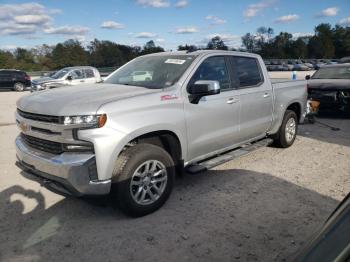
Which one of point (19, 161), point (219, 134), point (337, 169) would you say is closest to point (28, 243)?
point (19, 161)

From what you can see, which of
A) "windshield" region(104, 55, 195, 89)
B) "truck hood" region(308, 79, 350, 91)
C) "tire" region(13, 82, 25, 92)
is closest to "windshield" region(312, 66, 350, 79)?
"truck hood" region(308, 79, 350, 91)

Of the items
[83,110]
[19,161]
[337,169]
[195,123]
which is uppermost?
[83,110]

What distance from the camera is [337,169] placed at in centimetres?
582

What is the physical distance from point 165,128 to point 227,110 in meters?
1.32

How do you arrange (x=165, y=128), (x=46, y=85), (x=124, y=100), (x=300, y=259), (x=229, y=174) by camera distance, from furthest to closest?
(x=46, y=85)
(x=229, y=174)
(x=165, y=128)
(x=124, y=100)
(x=300, y=259)

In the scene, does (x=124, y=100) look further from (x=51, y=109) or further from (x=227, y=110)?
(x=227, y=110)

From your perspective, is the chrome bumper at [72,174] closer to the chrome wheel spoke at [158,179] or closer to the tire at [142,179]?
the tire at [142,179]

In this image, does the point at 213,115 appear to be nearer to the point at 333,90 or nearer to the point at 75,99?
the point at 75,99

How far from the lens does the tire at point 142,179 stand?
3.84 m

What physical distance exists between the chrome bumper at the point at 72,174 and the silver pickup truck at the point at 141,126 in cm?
1

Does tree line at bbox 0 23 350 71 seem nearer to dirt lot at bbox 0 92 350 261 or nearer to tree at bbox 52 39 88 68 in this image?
tree at bbox 52 39 88 68

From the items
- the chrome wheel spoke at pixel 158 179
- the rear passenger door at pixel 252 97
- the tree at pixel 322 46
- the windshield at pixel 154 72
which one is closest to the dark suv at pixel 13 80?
the windshield at pixel 154 72

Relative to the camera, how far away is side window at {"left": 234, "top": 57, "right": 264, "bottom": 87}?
18.5 ft

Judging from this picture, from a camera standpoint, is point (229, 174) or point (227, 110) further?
point (229, 174)
